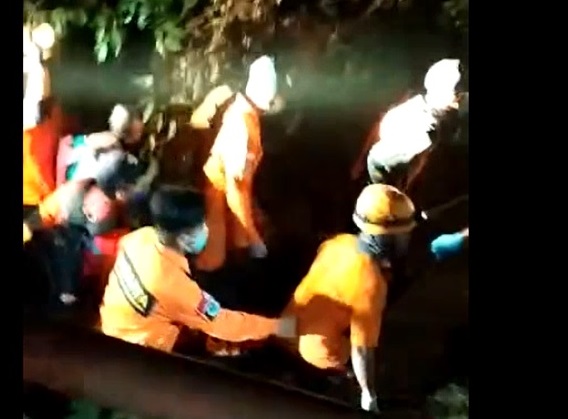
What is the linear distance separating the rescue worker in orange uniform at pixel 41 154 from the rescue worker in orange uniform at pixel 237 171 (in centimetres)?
22

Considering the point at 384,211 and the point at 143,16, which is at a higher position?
the point at 143,16

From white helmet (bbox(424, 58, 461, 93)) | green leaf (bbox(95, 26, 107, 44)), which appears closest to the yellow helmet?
white helmet (bbox(424, 58, 461, 93))

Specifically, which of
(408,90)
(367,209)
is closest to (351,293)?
(367,209)

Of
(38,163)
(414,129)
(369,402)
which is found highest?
(414,129)

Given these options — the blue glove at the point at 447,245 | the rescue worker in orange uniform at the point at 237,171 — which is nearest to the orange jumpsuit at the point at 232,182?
the rescue worker in orange uniform at the point at 237,171

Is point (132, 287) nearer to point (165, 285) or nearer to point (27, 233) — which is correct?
point (165, 285)

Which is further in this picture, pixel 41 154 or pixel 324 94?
pixel 41 154

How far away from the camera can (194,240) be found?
1272 mm

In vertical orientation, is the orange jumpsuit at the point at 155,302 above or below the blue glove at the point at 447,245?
below

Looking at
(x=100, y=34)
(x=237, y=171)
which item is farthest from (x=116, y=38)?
(x=237, y=171)

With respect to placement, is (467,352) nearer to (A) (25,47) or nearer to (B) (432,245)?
(B) (432,245)

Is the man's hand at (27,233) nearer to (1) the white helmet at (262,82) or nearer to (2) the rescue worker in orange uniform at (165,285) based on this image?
(2) the rescue worker in orange uniform at (165,285)

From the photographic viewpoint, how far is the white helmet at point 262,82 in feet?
4.06

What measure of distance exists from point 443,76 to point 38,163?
54 centimetres
